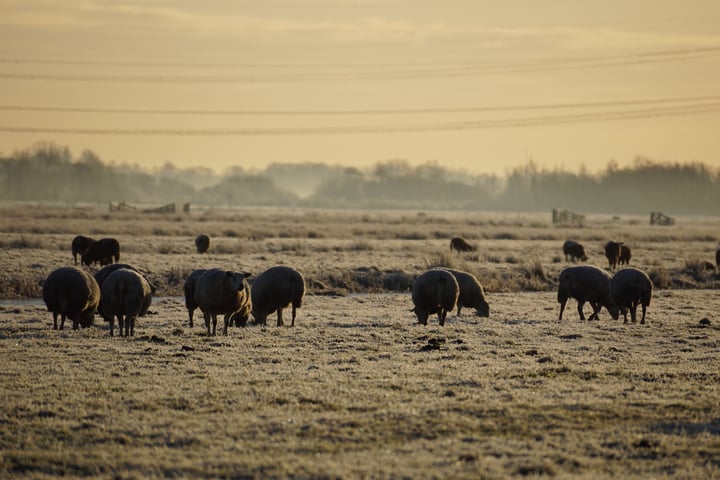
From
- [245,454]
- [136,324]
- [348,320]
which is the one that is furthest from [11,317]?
[245,454]

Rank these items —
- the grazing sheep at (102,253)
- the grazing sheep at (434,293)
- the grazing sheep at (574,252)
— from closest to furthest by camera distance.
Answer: the grazing sheep at (434,293), the grazing sheep at (102,253), the grazing sheep at (574,252)

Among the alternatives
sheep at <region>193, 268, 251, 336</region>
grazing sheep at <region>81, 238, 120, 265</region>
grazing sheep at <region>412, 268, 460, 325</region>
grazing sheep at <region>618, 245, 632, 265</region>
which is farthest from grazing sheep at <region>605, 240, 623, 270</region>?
sheep at <region>193, 268, 251, 336</region>

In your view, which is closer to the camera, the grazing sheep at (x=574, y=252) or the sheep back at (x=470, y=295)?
the sheep back at (x=470, y=295)

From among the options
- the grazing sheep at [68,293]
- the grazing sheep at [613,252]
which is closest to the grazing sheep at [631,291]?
the grazing sheep at [68,293]

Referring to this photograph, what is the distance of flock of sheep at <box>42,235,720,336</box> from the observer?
76.3ft

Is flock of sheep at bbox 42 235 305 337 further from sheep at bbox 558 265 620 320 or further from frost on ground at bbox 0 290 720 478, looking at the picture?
sheep at bbox 558 265 620 320

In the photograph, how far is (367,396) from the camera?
1595 centimetres

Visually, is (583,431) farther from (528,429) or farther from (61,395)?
→ (61,395)

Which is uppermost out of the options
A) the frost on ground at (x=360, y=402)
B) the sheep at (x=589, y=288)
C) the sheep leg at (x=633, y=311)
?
the sheep at (x=589, y=288)

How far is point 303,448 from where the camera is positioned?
1277 centimetres

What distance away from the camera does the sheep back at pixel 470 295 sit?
2847cm

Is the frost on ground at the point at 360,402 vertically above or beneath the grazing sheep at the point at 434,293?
beneath

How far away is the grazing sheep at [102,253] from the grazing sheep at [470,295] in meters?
19.2

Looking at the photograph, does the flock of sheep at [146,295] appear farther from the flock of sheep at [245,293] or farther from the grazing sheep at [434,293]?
the grazing sheep at [434,293]
